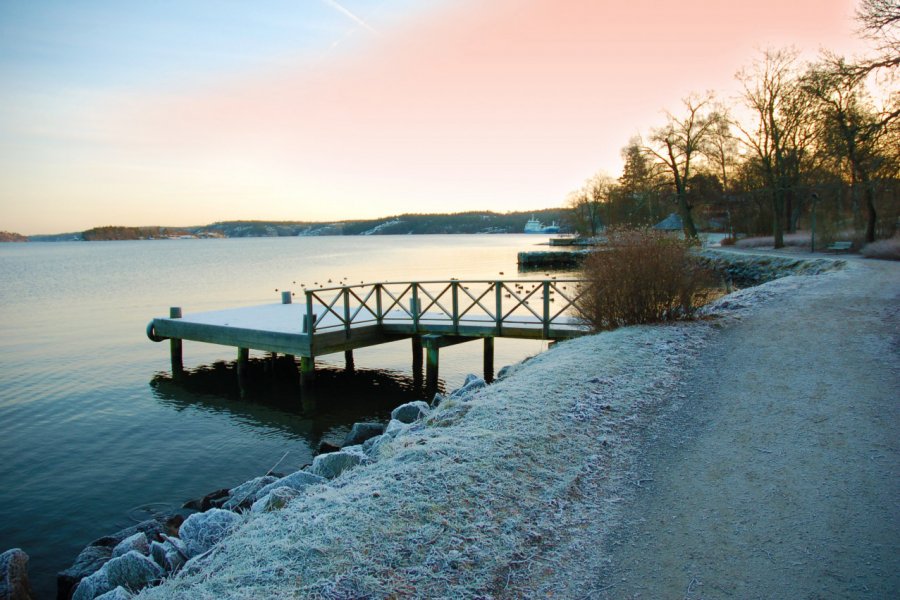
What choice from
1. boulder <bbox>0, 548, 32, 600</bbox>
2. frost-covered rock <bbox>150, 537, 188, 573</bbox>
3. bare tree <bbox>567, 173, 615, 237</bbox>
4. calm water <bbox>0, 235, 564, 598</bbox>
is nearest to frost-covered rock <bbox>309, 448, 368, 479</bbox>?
frost-covered rock <bbox>150, 537, 188, 573</bbox>

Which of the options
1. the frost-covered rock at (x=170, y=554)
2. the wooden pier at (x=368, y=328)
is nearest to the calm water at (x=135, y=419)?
the wooden pier at (x=368, y=328)

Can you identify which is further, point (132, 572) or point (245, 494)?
point (245, 494)

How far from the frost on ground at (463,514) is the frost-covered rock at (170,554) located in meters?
0.75

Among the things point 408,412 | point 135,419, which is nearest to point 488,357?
point 408,412

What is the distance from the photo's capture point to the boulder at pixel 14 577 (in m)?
5.70

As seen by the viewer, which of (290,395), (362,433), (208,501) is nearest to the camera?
(208,501)

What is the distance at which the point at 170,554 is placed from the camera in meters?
5.23

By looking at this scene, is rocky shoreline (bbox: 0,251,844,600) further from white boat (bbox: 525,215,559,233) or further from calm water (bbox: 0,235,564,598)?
white boat (bbox: 525,215,559,233)

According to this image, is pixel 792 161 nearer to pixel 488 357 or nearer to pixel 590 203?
pixel 488 357

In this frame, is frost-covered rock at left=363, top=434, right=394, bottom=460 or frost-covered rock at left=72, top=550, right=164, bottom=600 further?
frost-covered rock at left=363, top=434, right=394, bottom=460

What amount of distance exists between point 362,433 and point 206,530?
14.6 ft

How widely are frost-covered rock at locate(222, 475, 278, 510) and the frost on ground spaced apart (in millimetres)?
2089

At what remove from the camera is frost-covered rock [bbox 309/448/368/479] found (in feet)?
21.1

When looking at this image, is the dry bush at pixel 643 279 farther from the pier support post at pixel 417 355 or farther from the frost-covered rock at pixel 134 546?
the frost-covered rock at pixel 134 546
